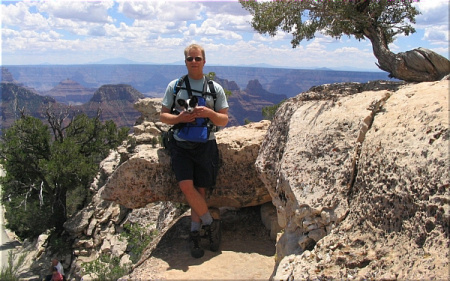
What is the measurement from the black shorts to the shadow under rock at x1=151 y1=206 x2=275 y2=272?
1303 mm

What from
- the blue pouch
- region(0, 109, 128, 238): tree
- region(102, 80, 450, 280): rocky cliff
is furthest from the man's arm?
region(0, 109, 128, 238): tree

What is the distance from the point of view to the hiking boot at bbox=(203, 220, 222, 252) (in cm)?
601

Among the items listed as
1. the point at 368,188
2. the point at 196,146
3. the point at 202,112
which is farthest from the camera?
the point at 196,146

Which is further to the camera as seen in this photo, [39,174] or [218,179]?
[39,174]

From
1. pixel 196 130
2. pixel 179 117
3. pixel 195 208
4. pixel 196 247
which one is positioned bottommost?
pixel 196 247

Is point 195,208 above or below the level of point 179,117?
below

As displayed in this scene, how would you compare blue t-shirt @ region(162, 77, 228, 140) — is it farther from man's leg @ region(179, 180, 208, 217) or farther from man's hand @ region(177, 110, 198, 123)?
man's leg @ region(179, 180, 208, 217)

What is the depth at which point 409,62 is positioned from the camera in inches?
230

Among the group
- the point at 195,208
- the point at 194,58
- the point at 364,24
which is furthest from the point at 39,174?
the point at 364,24

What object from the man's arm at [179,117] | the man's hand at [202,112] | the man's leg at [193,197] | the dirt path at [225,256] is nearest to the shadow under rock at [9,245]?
the dirt path at [225,256]

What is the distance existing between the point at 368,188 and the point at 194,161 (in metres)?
3.17

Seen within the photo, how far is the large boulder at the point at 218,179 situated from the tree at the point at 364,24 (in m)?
2.26

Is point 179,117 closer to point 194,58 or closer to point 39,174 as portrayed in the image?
point 194,58

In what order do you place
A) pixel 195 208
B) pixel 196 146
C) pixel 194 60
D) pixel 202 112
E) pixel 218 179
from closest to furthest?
pixel 202 112 → pixel 194 60 → pixel 196 146 → pixel 195 208 → pixel 218 179
